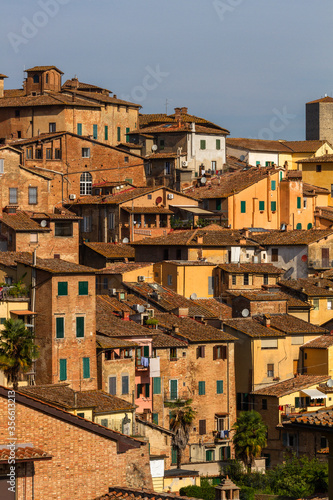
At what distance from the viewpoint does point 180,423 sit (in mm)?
49969

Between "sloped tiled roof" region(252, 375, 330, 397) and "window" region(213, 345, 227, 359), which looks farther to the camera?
"window" region(213, 345, 227, 359)

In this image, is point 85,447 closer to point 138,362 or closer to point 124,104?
point 138,362

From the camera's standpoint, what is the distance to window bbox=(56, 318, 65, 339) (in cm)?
4731

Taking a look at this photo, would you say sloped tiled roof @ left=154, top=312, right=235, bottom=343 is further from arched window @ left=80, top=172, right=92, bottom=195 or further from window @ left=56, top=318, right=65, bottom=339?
arched window @ left=80, top=172, right=92, bottom=195

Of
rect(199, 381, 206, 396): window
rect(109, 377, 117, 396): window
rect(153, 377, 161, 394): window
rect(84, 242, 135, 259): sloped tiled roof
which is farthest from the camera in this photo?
rect(84, 242, 135, 259): sloped tiled roof

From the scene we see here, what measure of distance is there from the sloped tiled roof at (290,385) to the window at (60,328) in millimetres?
10328

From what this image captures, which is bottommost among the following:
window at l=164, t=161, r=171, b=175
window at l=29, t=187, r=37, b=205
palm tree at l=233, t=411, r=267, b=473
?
palm tree at l=233, t=411, r=267, b=473

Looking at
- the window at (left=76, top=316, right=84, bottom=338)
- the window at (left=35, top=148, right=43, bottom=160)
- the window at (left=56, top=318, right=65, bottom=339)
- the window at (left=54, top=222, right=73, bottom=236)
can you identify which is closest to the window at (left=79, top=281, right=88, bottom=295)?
the window at (left=76, top=316, right=84, bottom=338)

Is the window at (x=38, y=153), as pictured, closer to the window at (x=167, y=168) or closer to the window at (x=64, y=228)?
the window at (x=167, y=168)

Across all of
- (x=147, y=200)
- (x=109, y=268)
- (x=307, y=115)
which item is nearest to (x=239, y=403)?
(x=109, y=268)

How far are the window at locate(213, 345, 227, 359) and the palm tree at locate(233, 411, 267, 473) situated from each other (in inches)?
145

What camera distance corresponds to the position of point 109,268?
62188mm

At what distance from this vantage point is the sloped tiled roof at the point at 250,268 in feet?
201

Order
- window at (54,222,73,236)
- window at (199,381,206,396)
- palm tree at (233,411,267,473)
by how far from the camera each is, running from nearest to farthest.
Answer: palm tree at (233,411,267,473) → window at (199,381,206,396) → window at (54,222,73,236)
